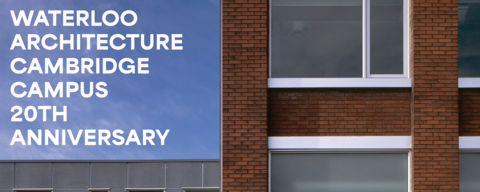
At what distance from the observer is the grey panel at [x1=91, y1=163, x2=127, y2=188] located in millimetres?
16797

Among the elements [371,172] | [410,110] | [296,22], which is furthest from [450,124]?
[296,22]

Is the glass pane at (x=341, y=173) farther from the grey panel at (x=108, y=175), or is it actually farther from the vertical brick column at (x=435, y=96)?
the grey panel at (x=108, y=175)

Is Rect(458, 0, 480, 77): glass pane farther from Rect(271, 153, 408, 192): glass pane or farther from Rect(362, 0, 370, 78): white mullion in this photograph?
Rect(271, 153, 408, 192): glass pane

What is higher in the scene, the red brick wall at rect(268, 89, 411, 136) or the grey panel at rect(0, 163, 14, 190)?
the red brick wall at rect(268, 89, 411, 136)

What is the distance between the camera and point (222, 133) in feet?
19.6

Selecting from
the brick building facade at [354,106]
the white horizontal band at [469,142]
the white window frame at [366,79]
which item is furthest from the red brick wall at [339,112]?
the white horizontal band at [469,142]

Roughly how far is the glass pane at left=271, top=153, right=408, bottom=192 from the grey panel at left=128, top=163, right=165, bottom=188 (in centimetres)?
1212

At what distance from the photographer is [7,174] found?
1736cm

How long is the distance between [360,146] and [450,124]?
5.48ft

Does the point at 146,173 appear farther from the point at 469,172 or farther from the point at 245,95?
the point at 469,172

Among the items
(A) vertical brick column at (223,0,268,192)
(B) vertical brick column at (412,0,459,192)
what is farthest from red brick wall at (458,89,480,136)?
(A) vertical brick column at (223,0,268,192)

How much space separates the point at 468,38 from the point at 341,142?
3310 mm

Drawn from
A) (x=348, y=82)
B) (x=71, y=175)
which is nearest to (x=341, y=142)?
(x=348, y=82)

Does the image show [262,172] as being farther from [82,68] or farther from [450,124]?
[82,68]
